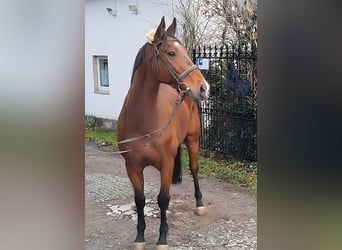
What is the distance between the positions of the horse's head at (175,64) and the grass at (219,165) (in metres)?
0.23

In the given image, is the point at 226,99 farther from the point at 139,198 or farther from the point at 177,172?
the point at 139,198

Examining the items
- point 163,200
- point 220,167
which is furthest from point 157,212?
point 220,167

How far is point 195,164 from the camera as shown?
1.36 metres

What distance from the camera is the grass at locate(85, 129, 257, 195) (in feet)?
3.46

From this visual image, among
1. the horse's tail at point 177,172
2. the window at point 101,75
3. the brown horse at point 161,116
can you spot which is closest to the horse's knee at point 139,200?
the brown horse at point 161,116

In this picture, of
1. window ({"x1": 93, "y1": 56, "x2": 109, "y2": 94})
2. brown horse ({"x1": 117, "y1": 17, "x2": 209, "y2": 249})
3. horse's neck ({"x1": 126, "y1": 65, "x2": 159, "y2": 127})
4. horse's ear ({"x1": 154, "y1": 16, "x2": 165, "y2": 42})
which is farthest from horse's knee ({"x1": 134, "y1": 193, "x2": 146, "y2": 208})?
horse's ear ({"x1": 154, "y1": 16, "x2": 165, "y2": 42})

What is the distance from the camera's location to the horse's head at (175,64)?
125cm

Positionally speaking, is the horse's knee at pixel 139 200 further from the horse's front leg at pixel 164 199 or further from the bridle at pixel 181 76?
the bridle at pixel 181 76

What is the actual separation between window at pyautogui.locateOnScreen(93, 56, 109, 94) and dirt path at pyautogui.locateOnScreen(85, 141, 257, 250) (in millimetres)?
184

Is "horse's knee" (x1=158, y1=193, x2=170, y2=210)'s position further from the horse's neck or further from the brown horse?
the horse's neck
